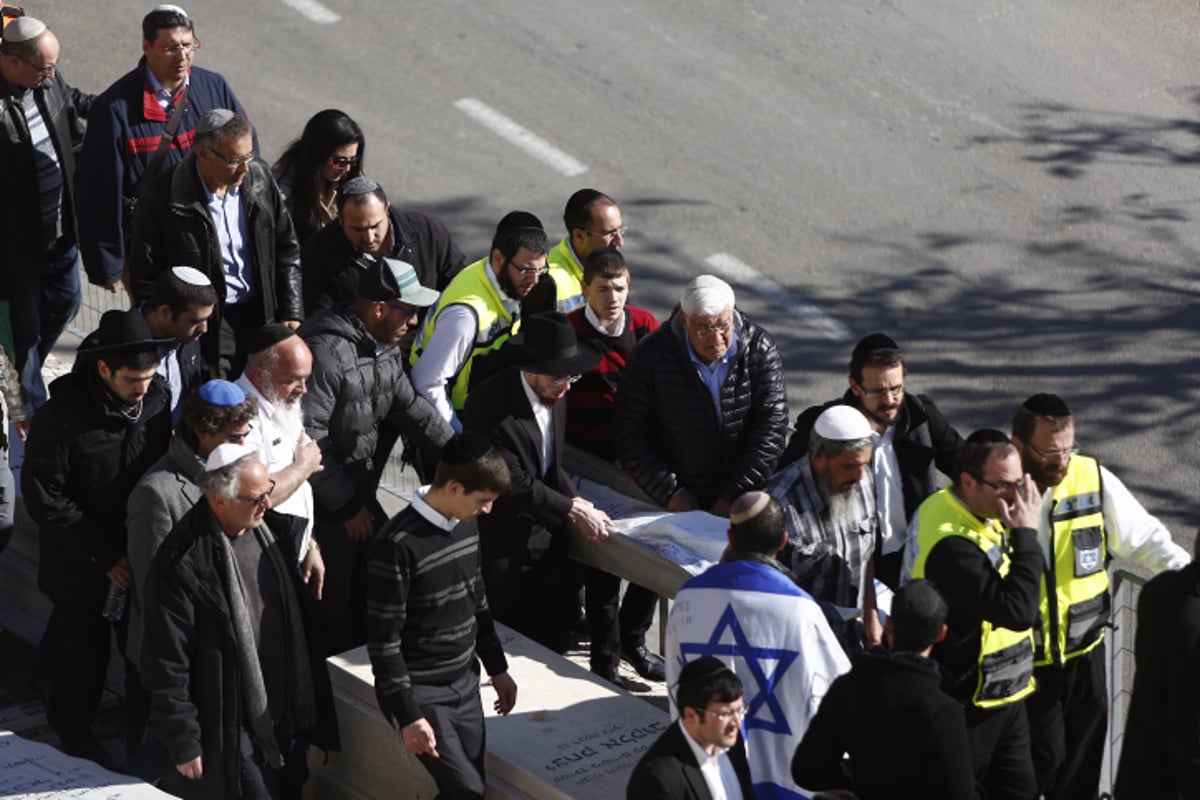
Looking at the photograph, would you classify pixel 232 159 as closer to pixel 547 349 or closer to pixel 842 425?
pixel 547 349

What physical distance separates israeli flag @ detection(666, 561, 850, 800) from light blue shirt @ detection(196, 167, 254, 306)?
11.1 feet

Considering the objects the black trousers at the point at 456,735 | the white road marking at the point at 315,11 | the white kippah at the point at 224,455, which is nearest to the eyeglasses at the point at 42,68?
the white kippah at the point at 224,455

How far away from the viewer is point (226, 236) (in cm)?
872

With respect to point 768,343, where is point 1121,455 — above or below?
below

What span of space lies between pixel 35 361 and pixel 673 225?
4.57m

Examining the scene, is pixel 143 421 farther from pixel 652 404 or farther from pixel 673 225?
pixel 673 225

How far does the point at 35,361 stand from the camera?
9.60m

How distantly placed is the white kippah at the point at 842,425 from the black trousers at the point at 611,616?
56.9 inches

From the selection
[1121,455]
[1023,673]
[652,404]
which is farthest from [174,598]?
[1121,455]

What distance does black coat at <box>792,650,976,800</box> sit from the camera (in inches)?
227

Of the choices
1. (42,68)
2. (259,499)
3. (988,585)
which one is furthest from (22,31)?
(988,585)

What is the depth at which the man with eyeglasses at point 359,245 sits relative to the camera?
28.6 ft

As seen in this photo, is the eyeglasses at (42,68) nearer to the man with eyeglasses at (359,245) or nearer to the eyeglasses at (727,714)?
the man with eyeglasses at (359,245)

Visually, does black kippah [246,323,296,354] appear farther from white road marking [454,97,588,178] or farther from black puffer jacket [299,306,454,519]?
white road marking [454,97,588,178]
